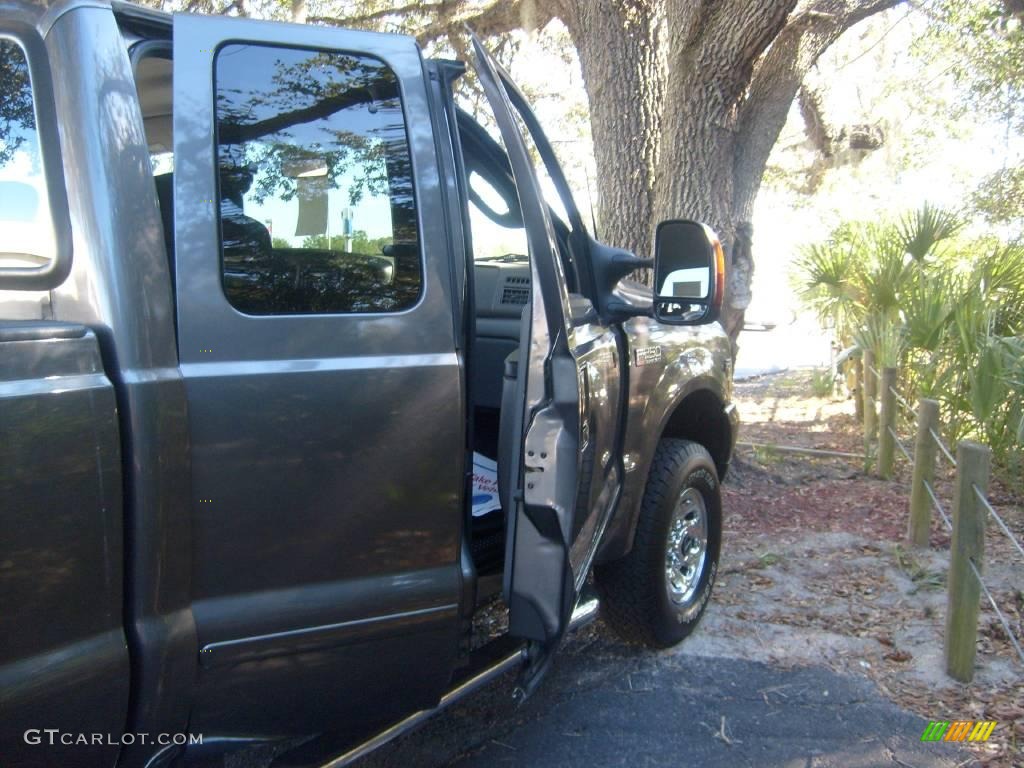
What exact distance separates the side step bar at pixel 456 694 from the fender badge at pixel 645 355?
34.7 inches

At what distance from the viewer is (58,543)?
1854mm

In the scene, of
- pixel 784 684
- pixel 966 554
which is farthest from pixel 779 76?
pixel 784 684

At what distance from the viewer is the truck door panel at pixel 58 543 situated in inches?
70.5

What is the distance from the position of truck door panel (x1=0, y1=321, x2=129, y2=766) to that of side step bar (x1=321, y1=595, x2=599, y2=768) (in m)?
0.70

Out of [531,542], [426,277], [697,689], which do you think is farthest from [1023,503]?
[426,277]

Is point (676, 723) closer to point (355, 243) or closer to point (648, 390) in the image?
point (648, 390)

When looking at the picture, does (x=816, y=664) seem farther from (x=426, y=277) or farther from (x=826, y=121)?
(x=826, y=121)

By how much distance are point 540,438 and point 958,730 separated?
2036mm

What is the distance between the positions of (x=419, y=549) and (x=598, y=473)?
826 mm

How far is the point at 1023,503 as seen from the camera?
5988mm

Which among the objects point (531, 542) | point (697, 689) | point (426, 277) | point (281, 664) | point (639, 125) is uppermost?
point (639, 125)

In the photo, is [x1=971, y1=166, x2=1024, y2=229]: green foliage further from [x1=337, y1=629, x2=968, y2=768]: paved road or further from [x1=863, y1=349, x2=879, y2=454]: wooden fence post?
[x1=337, y1=629, x2=968, y2=768]: paved road

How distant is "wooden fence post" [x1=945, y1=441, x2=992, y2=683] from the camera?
366 cm

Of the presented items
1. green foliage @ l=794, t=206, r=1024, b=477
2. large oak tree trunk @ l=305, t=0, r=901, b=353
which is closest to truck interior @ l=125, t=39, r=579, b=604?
large oak tree trunk @ l=305, t=0, r=901, b=353
